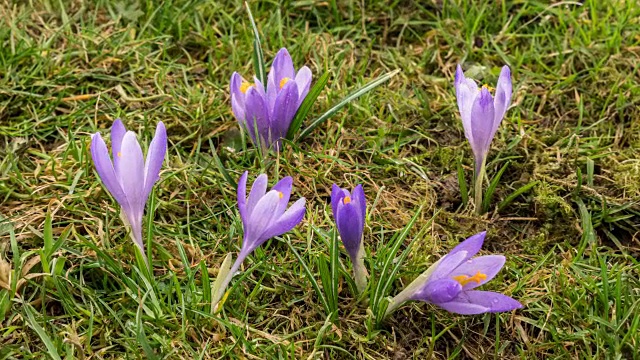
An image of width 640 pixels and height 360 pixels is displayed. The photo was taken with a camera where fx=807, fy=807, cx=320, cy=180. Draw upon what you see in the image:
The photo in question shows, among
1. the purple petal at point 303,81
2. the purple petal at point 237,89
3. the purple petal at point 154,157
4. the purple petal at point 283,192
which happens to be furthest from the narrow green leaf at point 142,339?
the purple petal at point 303,81

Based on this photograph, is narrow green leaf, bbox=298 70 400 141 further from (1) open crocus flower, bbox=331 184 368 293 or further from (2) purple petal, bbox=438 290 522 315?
(2) purple petal, bbox=438 290 522 315

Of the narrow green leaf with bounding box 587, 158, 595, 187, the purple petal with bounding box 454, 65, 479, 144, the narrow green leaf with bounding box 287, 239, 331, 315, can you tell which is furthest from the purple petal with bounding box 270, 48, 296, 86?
the narrow green leaf with bounding box 587, 158, 595, 187

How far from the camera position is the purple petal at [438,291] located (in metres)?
1.82

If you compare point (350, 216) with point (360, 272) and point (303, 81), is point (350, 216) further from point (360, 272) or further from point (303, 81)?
point (303, 81)

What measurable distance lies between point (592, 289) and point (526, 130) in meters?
0.70

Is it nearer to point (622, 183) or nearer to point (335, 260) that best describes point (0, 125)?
point (335, 260)

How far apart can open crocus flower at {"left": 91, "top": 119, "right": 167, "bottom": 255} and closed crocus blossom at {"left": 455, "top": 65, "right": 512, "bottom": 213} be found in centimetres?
82

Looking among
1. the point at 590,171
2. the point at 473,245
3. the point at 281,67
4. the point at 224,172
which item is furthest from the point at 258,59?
the point at 590,171

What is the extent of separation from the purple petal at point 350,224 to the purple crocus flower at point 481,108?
463 mm

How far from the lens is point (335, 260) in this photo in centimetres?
197

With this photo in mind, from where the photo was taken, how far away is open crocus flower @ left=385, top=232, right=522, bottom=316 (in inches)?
74.1

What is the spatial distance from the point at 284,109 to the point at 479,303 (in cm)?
79

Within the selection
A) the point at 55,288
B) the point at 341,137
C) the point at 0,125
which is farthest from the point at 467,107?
the point at 0,125

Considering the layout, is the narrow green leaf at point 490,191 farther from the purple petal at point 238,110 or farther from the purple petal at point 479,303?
the purple petal at point 238,110
